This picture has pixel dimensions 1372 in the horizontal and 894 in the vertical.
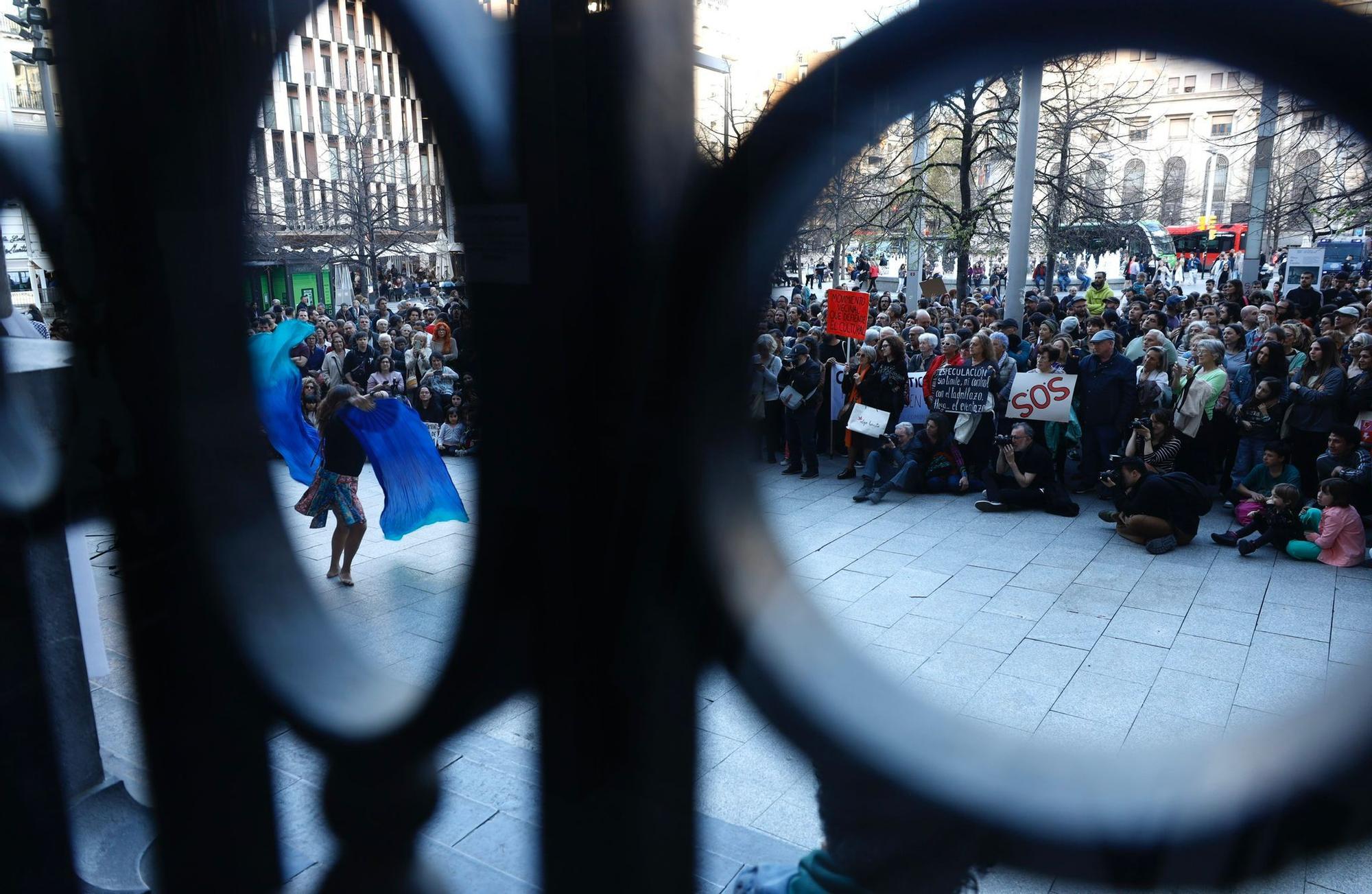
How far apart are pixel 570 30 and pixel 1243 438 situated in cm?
701

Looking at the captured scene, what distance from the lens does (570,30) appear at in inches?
75.4

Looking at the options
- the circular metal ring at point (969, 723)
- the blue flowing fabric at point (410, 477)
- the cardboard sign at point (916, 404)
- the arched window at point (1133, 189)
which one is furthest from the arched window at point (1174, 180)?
the circular metal ring at point (969, 723)

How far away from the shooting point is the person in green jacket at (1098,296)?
1109 cm

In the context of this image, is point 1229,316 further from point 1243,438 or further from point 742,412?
point 742,412

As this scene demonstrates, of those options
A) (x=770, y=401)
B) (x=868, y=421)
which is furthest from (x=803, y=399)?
(x=868, y=421)

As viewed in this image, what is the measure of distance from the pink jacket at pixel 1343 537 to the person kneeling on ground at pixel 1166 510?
2.57 ft

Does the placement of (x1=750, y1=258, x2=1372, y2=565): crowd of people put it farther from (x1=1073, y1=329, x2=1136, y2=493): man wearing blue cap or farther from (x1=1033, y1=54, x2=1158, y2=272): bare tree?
(x1=1033, y1=54, x2=1158, y2=272): bare tree

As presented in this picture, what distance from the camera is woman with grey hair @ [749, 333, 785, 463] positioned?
884cm

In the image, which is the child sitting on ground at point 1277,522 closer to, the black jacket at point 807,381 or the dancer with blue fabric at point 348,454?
the black jacket at point 807,381

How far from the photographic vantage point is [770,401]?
362 inches

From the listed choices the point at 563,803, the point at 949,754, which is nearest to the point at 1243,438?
the point at 563,803

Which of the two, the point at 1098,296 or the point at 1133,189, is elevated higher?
the point at 1133,189

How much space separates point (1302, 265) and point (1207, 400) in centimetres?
774

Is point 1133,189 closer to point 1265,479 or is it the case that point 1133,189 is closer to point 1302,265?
point 1302,265
